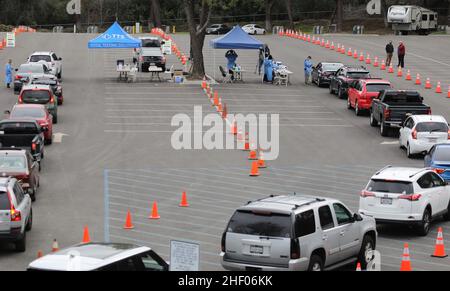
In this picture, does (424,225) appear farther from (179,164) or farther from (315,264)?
(179,164)

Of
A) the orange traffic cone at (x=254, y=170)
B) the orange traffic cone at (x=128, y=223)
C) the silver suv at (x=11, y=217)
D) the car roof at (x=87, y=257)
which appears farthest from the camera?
the orange traffic cone at (x=254, y=170)

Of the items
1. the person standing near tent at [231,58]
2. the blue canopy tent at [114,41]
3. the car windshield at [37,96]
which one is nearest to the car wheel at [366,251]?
the car windshield at [37,96]

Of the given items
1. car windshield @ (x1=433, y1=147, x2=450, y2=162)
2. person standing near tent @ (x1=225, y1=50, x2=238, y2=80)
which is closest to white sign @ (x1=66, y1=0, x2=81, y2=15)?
person standing near tent @ (x1=225, y1=50, x2=238, y2=80)

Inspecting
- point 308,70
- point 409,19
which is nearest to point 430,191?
point 308,70

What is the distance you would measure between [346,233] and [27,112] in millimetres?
19036

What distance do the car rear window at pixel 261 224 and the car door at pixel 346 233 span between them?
5.13 ft

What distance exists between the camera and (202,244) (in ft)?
70.3

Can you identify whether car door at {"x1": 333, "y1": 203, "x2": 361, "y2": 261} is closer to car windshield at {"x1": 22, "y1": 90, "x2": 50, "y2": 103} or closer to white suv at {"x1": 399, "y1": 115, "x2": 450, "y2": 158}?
white suv at {"x1": 399, "y1": 115, "x2": 450, "y2": 158}

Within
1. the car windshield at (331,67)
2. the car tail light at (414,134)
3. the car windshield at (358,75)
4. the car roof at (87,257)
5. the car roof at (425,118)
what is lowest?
the car tail light at (414,134)

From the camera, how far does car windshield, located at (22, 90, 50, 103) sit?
38.9 meters

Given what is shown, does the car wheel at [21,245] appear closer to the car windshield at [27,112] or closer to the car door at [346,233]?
the car door at [346,233]

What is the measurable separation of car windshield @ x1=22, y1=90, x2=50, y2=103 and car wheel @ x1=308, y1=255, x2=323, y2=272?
23.2m

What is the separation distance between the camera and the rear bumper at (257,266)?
55.1 ft

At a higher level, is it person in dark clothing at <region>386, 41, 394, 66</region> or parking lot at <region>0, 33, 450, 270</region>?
person in dark clothing at <region>386, 41, 394, 66</region>
